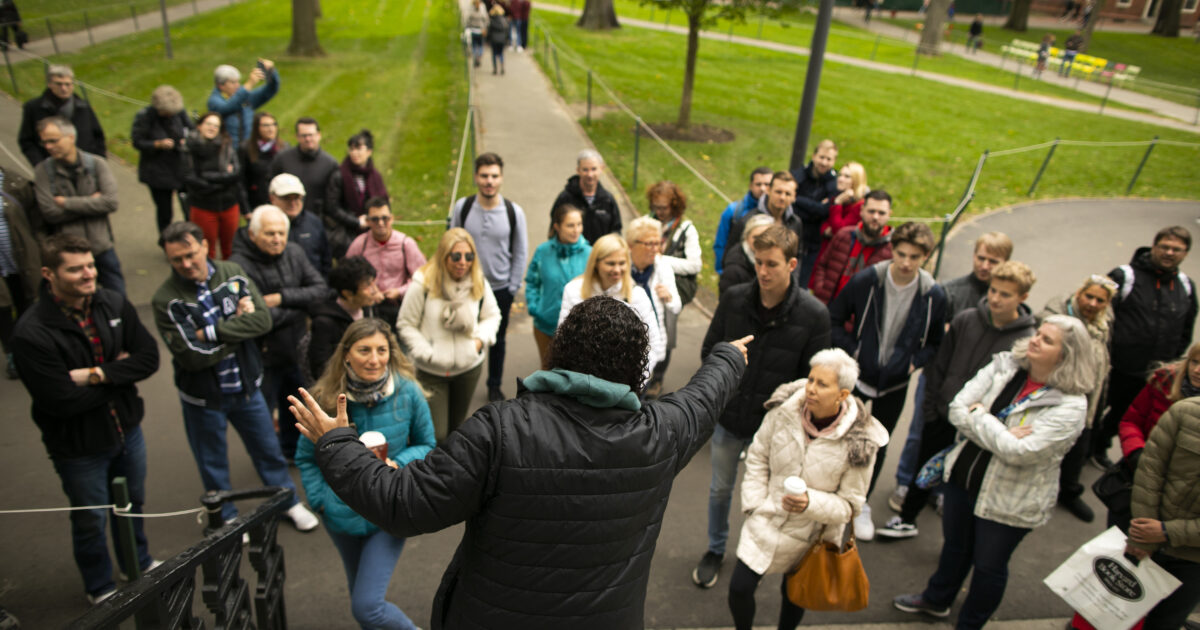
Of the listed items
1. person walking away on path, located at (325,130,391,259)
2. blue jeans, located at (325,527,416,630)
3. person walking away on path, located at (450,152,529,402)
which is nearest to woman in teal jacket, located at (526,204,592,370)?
person walking away on path, located at (450,152,529,402)

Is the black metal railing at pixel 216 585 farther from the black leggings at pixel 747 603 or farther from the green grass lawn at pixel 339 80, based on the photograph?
the green grass lawn at pixel 339 80

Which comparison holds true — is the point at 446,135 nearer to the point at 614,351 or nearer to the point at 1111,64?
the point at 614,351

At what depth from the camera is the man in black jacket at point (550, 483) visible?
206 centimetres

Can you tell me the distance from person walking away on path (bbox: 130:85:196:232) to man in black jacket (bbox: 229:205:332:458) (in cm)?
387

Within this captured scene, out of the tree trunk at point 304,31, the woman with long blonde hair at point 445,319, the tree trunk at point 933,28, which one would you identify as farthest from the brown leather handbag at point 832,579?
the tree trunk at point 933,28

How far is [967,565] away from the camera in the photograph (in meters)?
4.14

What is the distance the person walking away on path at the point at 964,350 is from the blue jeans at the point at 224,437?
13.5 feet

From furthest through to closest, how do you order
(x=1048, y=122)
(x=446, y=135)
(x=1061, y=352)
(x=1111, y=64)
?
(x=1111, y=64)
(x=1048, y=122)
(x=446, y=135)
(x=1061, y=352)

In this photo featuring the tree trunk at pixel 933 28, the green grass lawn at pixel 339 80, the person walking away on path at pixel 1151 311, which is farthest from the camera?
the tree trunk at pixel 933 28

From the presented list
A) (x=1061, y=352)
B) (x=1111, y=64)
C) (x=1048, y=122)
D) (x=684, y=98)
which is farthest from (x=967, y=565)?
(x=1111, y=64)

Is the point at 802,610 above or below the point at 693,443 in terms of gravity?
below

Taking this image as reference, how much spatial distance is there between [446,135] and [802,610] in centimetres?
1302

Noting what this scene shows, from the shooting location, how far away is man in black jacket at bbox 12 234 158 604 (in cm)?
372

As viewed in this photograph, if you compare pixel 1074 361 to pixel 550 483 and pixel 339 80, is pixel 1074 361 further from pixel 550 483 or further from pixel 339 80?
pixel 339 80
